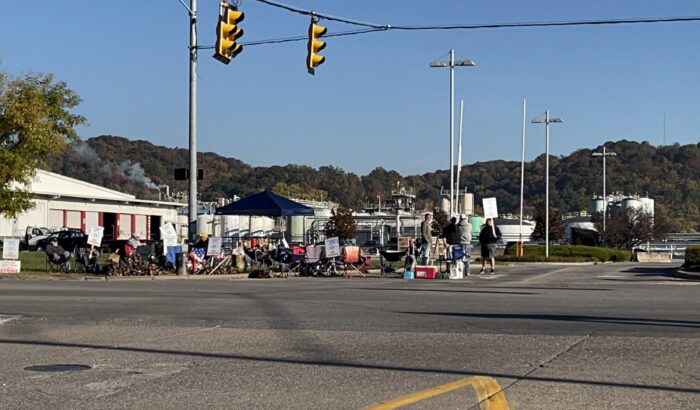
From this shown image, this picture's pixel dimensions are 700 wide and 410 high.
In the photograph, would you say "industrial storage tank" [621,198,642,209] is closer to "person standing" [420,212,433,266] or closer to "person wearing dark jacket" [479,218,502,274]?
"person wearing dark jacket" [479,218,502,274]

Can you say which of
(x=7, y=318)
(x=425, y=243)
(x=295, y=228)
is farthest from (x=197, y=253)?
(x=295, y=228)

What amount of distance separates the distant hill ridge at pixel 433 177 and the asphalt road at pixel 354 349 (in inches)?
3803

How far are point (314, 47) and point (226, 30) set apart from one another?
6.75 feet

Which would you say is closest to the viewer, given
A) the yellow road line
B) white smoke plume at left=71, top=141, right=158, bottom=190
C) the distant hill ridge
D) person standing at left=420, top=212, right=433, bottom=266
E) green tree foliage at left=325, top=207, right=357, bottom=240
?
the yellow road line

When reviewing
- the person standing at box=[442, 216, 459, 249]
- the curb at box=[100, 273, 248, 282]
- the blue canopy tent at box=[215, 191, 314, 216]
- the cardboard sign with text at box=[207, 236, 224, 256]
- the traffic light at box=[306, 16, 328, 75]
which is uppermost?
the traffic light at box=[306, 16, 328, 75]

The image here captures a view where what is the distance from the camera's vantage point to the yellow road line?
8.06 metres

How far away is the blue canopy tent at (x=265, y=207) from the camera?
32594mm

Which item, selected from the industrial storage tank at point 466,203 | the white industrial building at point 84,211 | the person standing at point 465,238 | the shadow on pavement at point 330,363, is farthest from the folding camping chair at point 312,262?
the industrial storage tank at point 466,203

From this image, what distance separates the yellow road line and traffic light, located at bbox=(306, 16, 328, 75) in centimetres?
1325

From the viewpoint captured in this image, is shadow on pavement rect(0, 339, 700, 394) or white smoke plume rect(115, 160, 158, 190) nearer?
shadow on pavement rect(0, 339, 700, 394)

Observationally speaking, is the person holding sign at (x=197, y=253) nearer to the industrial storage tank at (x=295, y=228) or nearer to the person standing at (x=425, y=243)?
the person standing at (x=425, y=243)

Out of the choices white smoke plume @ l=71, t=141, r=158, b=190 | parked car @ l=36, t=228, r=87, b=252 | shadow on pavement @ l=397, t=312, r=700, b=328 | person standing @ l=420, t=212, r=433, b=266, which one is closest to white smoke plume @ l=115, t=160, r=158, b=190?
white smoke plume @ l=71, t=141, r=158, b=190

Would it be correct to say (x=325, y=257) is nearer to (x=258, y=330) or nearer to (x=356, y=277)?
(x=356, y=277)

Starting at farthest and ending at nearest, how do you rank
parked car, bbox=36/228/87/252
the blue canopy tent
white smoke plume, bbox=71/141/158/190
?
1. white smoke plume, bbox=71/141/158/190
2. parked car, bbox=36/228/87/252
3. the blue canopy tent
